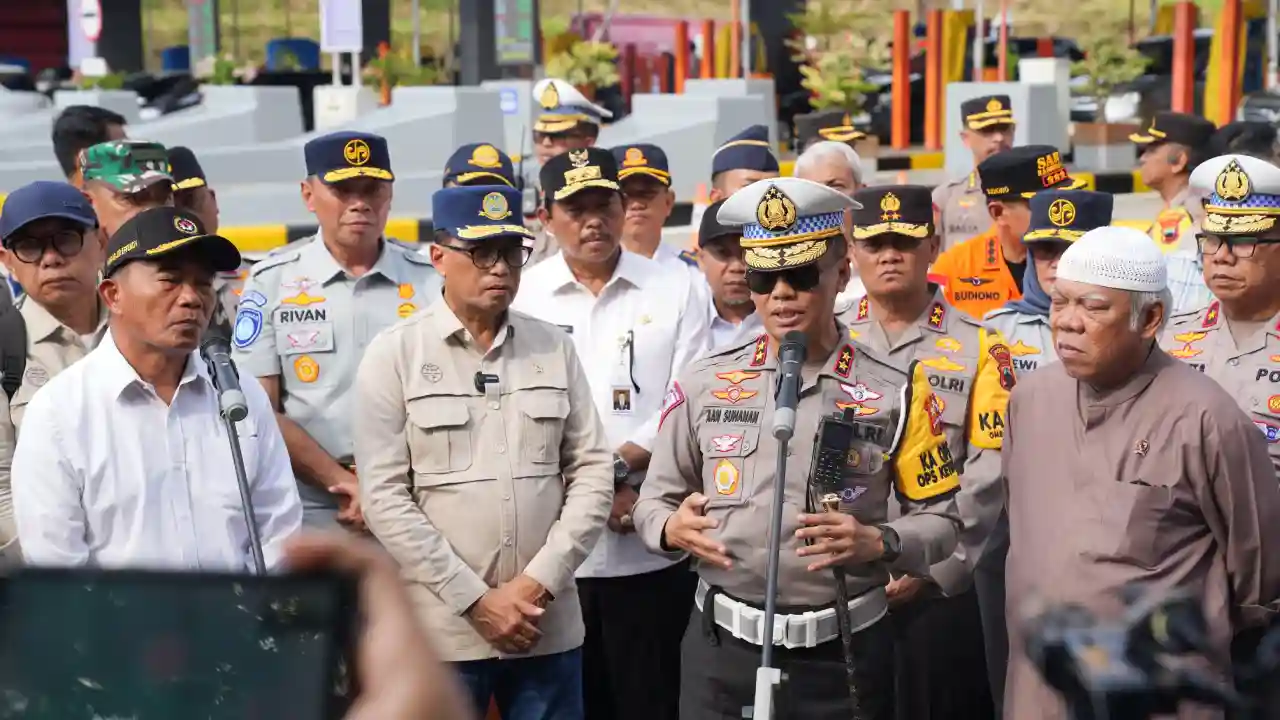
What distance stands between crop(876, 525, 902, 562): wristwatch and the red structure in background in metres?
37.3

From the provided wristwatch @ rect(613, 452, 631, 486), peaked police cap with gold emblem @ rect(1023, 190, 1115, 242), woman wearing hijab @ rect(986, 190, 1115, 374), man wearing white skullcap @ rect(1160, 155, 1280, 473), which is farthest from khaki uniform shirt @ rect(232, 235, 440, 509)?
man wearing white skullcap @ rect(1160, 155, 1280, 473)

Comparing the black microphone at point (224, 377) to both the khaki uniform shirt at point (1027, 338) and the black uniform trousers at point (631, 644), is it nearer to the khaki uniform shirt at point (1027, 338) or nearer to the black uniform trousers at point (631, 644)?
the black uniform trousers at point (631, 644)

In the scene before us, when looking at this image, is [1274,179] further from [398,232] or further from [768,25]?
[768,25]

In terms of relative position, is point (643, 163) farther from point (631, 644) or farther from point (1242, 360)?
point (1242, 360)

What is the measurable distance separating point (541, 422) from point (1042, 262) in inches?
84.1

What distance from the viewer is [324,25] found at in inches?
787

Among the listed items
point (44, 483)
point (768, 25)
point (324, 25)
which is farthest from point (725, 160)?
point (768, 25)

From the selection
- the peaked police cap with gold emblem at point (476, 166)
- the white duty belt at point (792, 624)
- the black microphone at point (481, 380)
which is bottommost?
the white duty belt at point (792, 624)

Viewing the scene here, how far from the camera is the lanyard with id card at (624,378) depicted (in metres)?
6.33

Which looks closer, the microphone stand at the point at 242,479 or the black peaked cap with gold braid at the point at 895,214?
the microphone stand at the point at 242,479

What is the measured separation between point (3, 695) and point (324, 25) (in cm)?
1878

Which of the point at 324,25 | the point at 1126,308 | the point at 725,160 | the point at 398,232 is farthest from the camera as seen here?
the point at 324,25

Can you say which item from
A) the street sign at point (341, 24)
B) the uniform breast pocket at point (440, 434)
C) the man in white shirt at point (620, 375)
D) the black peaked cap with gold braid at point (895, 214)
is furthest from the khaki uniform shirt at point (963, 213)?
the street sign at point (341, 24)

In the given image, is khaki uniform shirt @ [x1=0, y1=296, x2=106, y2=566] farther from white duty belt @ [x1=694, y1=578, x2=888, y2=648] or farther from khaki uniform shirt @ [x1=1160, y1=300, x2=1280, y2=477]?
khaki uniform shirt @ [x1=1160, y1=300, x2=1280, y2=477]
